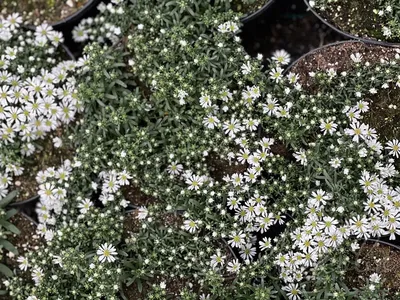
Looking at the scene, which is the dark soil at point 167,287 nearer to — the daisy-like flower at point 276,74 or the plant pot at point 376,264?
the plant pot at point 376,264

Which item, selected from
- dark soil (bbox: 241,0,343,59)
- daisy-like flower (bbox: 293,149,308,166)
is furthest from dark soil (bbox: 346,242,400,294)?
dark soil (bbox: 241,0,343,59)

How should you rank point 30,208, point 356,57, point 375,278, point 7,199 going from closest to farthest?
1. point 375,278
2. point 356,57
3. point 7,199
4. point 30,208

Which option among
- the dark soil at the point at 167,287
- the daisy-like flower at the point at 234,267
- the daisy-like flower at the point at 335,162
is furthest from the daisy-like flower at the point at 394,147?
the dark soil at the point at 167,287

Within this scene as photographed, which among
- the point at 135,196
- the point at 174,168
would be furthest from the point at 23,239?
the point at 174,168

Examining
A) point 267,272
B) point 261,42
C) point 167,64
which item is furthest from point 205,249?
point 261,42

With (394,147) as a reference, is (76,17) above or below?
above

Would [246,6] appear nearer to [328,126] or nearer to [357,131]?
[328,126]

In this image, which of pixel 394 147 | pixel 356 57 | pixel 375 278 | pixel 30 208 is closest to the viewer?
pixel 375 278
